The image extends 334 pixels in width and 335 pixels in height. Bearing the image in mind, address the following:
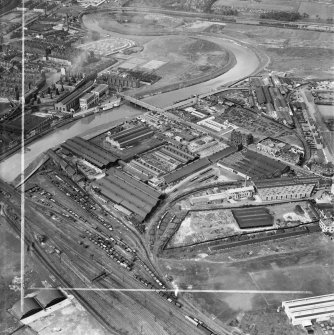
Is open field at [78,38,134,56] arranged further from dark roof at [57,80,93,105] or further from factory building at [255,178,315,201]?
factory building at [255,178,315,201]

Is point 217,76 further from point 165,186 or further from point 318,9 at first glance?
point 318,9

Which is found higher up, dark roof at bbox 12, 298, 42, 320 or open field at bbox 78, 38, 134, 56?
open field at bbox 78, 38, 134, 56

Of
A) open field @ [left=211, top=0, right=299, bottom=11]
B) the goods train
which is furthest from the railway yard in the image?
open field @ [left=211, top=0, right=299, bottom=11]

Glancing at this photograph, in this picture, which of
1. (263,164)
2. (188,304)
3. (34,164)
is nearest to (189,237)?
(188,304)

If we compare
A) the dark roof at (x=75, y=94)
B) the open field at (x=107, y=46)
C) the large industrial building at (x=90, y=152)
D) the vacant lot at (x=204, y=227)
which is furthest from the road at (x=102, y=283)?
the open field at (x=107, y=46)

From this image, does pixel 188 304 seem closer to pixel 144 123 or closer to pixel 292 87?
pixel 144 123

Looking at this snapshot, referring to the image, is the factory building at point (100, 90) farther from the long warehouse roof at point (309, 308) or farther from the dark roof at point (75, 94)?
the long warehouse roof at point (309, 308)
